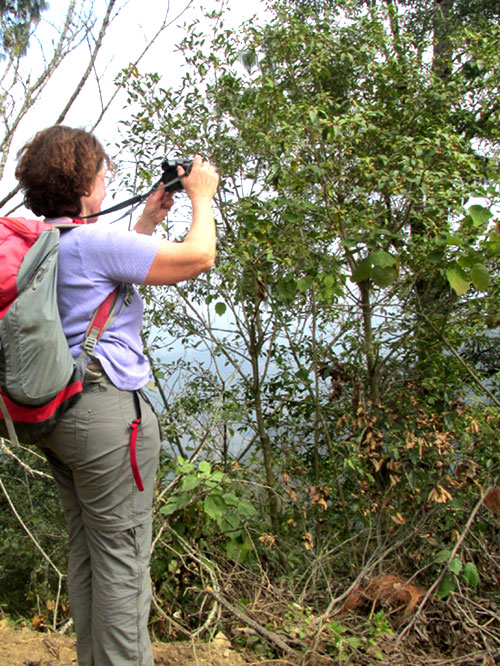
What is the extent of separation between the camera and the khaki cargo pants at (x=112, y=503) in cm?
160

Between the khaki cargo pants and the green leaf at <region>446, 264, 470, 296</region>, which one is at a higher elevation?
the green leaf at <region>446, 264, 470, 296</region>

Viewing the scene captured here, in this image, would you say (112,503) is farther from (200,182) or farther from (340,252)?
Result: (340,252)

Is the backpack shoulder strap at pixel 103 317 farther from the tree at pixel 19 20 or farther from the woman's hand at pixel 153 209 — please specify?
the tree at pixel 19 20

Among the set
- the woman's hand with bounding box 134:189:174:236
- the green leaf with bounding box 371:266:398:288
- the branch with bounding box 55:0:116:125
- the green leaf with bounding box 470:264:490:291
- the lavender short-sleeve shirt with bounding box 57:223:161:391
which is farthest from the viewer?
the branch with bounding box 55:0:116:125

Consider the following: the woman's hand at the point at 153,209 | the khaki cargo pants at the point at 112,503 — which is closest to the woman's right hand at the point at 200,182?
the woman's hand at the point at 153,209

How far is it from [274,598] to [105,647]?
1.44 metres

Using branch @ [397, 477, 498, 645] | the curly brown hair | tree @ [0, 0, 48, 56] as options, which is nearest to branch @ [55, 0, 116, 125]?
tree @ [0, 0, 48, 56]

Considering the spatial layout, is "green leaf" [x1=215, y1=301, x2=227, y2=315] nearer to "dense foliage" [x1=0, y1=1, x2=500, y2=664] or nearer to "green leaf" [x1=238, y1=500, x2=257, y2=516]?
"dense foliage" [x1=0, y1=1, x2=500, y2=664]

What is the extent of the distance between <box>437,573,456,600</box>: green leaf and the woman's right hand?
2422 mm

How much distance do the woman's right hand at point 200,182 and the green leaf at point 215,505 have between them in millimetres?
1580

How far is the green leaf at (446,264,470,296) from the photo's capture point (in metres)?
2.92

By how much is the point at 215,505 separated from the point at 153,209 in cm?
148

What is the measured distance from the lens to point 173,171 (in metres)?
1.97

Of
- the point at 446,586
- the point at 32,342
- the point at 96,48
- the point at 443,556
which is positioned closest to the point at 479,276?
the point at 443,556
